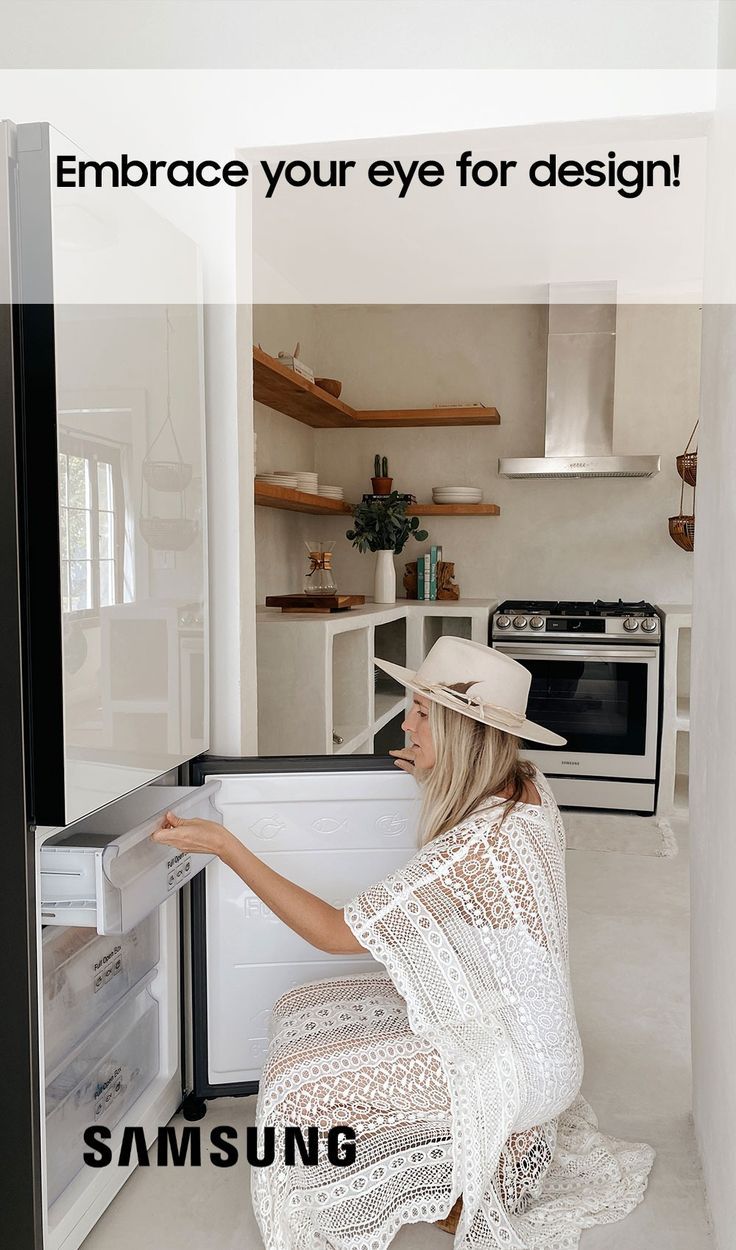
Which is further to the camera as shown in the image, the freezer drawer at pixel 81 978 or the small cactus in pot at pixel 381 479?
the small cactus in pot at pixel 381 479

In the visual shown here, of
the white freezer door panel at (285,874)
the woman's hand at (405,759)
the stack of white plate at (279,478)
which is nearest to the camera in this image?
the woman's hand at (405,759)

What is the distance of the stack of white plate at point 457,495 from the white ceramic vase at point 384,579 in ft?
1.75

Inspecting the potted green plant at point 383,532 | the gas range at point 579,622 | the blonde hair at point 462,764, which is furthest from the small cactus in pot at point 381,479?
the blonde hair at point 462,764

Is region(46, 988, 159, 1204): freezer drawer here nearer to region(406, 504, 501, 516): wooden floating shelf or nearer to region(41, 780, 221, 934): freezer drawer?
region(41, 780, 221, 934): freezer drawer

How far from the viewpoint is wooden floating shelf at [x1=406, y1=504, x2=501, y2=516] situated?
4957 mm

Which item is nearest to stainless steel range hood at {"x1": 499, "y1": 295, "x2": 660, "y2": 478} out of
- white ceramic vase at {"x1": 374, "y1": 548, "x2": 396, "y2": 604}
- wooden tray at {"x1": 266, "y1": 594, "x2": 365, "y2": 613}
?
white ceramic vase at {"x1": 374, "y1": 548, "x2": 396, "y2": 604}

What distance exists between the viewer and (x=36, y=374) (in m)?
1.44

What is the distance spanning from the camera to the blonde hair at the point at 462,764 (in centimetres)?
178

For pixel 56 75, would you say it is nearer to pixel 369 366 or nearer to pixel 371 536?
pixel 371 536

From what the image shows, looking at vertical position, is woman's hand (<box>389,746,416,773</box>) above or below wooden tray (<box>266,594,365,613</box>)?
below

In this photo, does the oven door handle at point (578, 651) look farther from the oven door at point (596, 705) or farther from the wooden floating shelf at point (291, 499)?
the wooden floating shelf at point (291, 499)

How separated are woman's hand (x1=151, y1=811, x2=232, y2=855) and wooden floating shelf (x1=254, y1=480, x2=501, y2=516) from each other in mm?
1783

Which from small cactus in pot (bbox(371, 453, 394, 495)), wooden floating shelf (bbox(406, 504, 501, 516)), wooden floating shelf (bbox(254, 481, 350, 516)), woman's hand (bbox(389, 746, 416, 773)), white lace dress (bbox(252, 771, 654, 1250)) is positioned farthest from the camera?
small cactus in pot (bbox(371, 453, 394, 495))

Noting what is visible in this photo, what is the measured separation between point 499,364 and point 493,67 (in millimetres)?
3182
